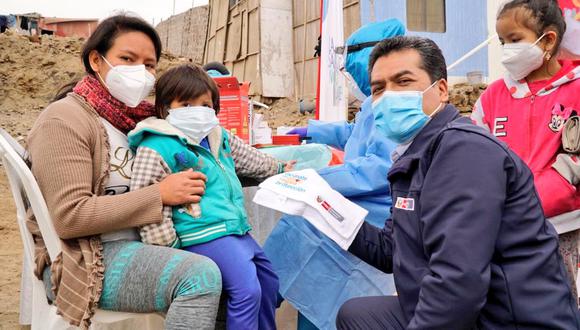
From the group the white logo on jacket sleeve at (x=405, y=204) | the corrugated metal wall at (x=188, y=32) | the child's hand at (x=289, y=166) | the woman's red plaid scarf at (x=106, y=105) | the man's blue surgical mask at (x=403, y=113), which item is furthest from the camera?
the corrugated metal wall at (x=188, y=32)

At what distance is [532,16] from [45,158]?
1.86m

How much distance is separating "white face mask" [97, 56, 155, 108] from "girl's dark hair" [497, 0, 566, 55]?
1476 mm

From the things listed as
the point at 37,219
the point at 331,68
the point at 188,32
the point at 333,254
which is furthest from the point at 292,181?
the point at 188,32

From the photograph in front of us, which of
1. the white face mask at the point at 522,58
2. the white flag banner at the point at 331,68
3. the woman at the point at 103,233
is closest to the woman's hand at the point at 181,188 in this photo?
the woman at the point at 103,233

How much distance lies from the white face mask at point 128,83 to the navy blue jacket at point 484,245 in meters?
1.08

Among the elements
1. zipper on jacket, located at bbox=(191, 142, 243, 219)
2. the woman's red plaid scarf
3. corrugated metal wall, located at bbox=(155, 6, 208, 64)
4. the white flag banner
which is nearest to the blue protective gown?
zipper on jacket, located at bbox=(191, 142, 243, 219)

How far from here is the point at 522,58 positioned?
2.09m

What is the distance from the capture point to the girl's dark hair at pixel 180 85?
6.17 ft

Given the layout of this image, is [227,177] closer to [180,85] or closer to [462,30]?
[180,85]

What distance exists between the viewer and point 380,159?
191 centimetres

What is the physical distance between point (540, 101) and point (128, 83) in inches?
61.3

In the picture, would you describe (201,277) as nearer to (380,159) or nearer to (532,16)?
(380,159)

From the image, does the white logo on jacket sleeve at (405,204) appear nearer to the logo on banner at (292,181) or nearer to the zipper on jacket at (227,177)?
the logo on banner at (292,181)

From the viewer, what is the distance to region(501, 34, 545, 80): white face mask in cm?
206
